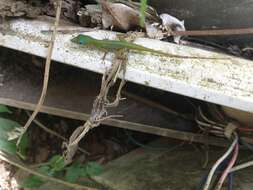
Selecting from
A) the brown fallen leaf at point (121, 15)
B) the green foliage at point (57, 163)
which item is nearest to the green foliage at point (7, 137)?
the green foliage at point (57, 163)

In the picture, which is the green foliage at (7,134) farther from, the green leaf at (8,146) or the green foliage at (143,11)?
the green foliage at (143,11)

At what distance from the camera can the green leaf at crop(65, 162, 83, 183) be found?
3.84 ft

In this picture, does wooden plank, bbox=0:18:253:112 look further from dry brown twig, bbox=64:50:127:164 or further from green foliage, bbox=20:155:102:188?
green foliage, bbox=20:155:102:188

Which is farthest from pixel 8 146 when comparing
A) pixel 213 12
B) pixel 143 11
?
A: pixel 213 12

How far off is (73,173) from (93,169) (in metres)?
0.05

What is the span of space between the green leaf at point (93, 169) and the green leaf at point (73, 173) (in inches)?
0.9

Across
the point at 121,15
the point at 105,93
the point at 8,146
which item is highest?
the point at 121,15

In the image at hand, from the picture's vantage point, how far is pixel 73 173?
1.18 meters

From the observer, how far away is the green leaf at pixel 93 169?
46.2 inches

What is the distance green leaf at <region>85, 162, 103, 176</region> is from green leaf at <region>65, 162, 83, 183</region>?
0.02 m

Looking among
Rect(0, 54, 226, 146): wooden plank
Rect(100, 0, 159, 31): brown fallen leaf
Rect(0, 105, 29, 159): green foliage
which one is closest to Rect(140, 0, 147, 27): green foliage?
Rect(100, 0, 159, 31): brown fallen leaf

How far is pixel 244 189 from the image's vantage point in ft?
3.38

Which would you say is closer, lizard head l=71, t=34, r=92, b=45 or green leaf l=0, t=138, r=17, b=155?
lizard head l=71, t=34, r=92, b=45

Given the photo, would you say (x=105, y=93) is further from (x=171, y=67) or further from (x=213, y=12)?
(x=213, y=12)
